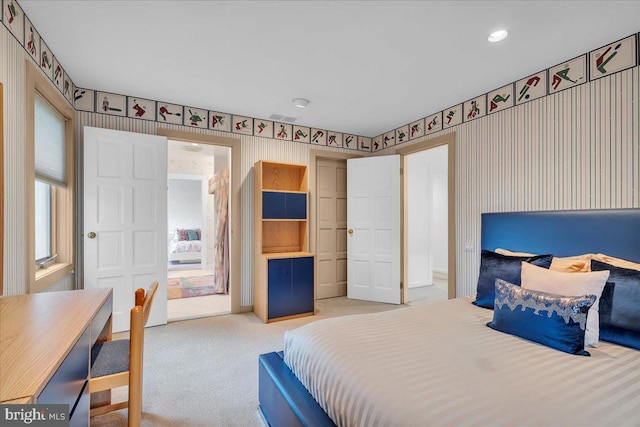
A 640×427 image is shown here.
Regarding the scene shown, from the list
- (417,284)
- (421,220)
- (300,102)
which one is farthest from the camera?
(421,220)

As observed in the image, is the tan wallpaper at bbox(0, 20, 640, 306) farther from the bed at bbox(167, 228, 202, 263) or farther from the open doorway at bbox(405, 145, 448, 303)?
the bed at bbox(167, 228, 202, 263)

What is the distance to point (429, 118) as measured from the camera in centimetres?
377

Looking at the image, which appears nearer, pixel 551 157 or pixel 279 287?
pixel 551 157

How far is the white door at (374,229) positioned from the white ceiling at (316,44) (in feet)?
4.16

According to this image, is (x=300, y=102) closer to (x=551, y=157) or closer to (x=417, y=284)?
(x=551, y=157)

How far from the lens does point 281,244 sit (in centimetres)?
405

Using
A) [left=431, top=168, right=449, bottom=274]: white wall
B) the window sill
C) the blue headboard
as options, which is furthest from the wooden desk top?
[left=431, top=168, right=449, bottom=274]: white wall

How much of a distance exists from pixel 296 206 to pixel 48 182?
237 cm

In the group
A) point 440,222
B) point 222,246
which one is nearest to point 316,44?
point 222,246

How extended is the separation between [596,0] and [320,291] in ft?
13.0

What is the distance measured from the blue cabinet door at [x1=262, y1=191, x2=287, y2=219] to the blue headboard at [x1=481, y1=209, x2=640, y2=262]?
2.24 meters

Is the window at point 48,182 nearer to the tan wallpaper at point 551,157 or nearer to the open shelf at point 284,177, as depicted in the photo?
the open shelf at point 284,177

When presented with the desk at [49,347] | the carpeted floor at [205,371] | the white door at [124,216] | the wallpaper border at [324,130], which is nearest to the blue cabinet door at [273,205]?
the wallpaper border at [324,130]

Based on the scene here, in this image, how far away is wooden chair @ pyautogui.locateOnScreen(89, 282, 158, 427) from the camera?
1317 mm
